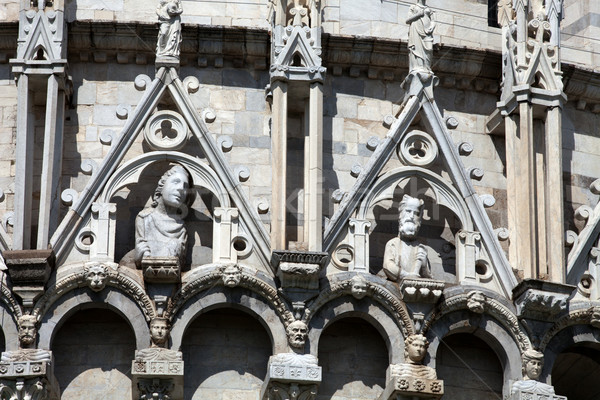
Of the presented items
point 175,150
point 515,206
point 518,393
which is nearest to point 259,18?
point 175,150

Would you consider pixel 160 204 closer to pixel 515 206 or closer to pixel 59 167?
pixel 59 167

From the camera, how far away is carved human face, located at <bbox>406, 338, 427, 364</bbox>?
20906 millimetres

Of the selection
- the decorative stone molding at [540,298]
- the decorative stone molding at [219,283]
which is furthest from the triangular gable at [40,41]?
the decorative stone molding at [540,298]

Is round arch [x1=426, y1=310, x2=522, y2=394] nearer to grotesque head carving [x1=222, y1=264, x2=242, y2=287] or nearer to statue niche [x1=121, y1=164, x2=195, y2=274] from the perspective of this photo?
grotesque head carving [x1=222, y1=264, x2=242, y2=287]

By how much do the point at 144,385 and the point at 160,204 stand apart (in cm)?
214

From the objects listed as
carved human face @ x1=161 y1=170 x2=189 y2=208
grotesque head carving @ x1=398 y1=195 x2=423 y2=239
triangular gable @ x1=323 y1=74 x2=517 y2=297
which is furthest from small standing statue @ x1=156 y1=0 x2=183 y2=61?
grotesque head carving @ x1=398 y1=195 x2=423 y2=239

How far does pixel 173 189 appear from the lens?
69.5ft

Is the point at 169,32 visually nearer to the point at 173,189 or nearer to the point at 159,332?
the point at 173,189

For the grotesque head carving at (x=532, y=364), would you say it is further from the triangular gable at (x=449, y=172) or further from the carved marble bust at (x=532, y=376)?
the triangular gable at (x=449, y=172)

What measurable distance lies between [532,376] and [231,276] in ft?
11.5

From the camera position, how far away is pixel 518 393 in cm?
2102

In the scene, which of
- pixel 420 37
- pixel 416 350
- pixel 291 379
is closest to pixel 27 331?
pixel 291 379

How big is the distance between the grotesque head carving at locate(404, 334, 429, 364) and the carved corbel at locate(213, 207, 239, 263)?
6.98 ft

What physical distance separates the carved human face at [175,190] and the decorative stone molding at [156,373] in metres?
1.74
